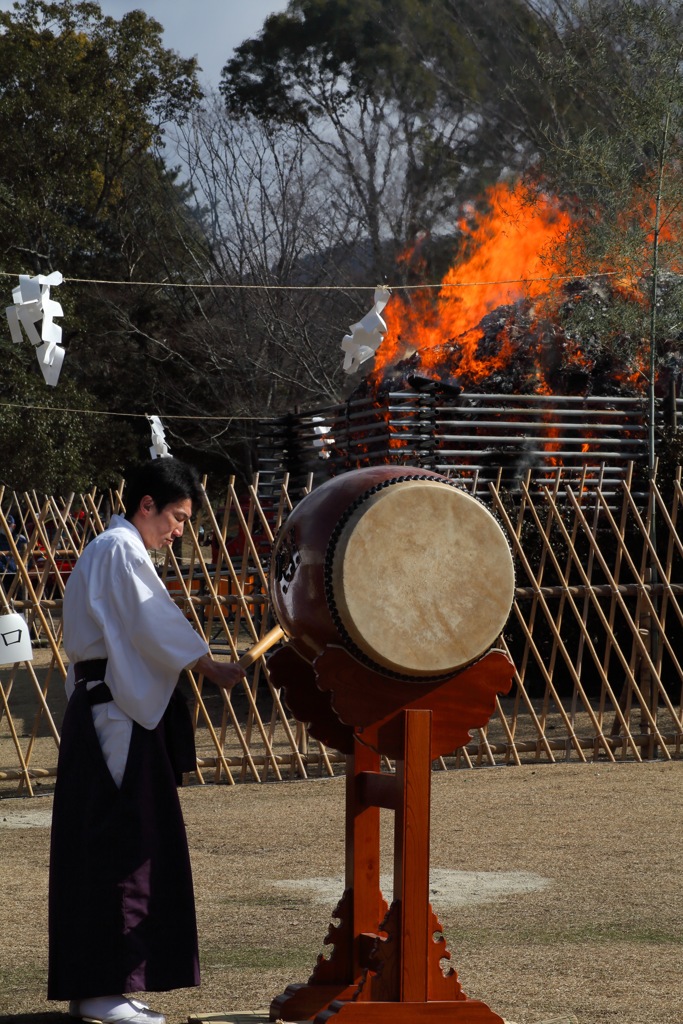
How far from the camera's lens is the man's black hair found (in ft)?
9.86

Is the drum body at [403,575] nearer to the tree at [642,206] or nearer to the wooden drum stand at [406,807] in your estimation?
the wooden drum stand at [406,807]

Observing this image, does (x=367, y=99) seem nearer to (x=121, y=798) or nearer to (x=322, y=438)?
(x=322, y=438)

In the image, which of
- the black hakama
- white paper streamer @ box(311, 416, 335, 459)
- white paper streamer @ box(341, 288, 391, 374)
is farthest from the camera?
white paper streamer @ box(311, 416, 335, 459)

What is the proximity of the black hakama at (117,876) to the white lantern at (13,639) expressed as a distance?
10.1ft

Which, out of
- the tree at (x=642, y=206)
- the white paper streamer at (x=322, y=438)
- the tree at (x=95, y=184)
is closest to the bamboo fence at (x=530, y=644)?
the tree at (x=642, y=206)

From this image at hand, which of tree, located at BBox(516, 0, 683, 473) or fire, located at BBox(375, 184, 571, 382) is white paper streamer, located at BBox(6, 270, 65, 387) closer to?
tree, located at BBox(516, 0, 683, 473)

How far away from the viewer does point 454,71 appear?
Result: 16.8 meters

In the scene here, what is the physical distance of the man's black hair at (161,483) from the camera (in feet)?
9.86

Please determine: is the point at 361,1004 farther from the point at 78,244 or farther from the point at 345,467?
the point at 78,244

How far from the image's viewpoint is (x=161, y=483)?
9.86 ft

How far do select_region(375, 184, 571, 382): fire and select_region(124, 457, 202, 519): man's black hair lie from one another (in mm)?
7494

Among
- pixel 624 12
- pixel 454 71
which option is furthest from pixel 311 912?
pixel 454 71

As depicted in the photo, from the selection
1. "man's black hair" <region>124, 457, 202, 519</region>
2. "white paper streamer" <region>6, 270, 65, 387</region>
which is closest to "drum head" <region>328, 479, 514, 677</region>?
"man's black hair" <region>124, 457, 202, 519</region>

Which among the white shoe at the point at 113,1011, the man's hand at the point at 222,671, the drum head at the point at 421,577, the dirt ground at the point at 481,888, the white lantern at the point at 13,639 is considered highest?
the drum head at the point at 421,577
